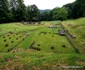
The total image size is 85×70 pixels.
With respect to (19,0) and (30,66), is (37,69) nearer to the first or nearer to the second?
(30,66)

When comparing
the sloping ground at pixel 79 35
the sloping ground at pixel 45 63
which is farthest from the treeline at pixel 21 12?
the sloping ground at pixel 45 63

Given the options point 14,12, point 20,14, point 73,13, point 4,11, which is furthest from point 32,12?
point 73,13

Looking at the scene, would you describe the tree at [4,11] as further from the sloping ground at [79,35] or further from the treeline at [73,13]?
the sloping ground at [79,35]

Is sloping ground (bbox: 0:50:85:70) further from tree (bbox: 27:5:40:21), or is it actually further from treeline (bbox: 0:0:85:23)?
tree (bbox: 27:5:40:21)

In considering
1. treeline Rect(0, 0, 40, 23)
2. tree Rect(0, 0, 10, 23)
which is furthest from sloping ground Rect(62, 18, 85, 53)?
tree Rect(0, 0, 10, 23)

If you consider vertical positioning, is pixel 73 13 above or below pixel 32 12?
below

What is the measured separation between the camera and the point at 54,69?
56.7ft

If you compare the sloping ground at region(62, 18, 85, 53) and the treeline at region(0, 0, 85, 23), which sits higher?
the treeline at region(0, 0, 85, 23)

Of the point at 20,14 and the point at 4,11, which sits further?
the point at 20,14

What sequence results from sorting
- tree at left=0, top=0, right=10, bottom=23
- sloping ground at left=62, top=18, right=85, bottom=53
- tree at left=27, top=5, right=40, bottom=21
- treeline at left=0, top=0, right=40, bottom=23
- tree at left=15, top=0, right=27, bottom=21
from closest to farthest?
sloping ground at left=62, top=18, right=85, bottom=53, tree at left=0, top=0, right=10, bottom=23, treeline at left=0, top=0, right=40, bottom=23, tree at left=15, top=0, right=27, bottom=21, tree at left=27, top=5, right=40, bottom=21

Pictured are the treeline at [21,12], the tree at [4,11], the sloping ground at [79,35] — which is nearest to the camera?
the sloping ground at [79,35]

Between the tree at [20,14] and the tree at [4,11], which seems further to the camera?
the tree at [20,14]

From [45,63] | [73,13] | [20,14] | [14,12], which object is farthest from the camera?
[73,13]

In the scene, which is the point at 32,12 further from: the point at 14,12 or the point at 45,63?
the point at 45,63
